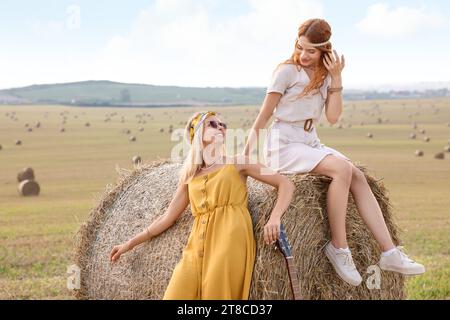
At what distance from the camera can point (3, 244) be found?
37.7ft

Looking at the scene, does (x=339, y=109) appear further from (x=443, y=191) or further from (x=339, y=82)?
(x=443, y=191)

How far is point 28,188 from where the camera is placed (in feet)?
62.8

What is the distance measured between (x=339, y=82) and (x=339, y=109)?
0.21 meters

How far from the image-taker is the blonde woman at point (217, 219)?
216 inches

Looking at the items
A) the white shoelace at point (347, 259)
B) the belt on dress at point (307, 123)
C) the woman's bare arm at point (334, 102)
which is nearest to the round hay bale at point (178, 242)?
the white shoelace at point (347, 259)

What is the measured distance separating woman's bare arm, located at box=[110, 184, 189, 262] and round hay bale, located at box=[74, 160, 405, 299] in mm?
77

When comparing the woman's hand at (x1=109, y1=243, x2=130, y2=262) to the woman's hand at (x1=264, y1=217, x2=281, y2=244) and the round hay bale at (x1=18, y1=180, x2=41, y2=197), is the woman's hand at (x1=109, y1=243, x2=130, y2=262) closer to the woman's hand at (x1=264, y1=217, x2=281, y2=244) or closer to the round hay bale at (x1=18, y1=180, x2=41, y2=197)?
the woman's hand at (x1=264, y1=217, x2=281, y2=244)

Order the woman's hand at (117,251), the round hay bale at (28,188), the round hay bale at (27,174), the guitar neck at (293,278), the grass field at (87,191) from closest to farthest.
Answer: the guitar neck at (293,278) → the woman's hand at (117,251) → the grass field at (87,191) → the round hay bale at (28,188) → the round hay bale at (27,174)

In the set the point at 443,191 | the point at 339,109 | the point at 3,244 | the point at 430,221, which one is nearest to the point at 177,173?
the point at 339,109

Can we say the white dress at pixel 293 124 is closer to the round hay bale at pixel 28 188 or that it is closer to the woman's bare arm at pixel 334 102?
the woman's bare arm at pixel 334 102

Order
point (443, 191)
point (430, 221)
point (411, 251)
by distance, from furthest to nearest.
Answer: point (443, 191), point (430, 221), point (411, 251)

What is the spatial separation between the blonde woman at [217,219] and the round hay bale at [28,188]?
14.1m

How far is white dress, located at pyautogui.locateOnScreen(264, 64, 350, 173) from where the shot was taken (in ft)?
19.4
